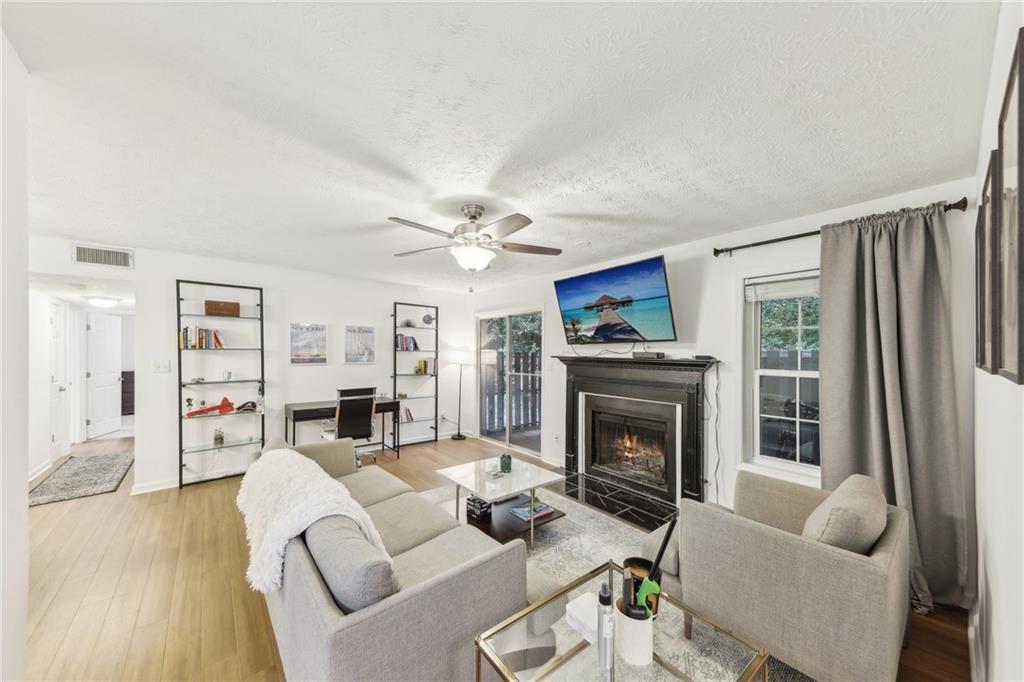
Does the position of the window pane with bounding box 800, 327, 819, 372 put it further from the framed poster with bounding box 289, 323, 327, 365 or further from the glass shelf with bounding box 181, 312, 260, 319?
the glass shelf with bounding box 181, 312, 260, 319

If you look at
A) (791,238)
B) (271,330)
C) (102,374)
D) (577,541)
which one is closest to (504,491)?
(577,541)

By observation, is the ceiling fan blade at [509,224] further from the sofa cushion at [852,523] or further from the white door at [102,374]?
the white door at [102,374]

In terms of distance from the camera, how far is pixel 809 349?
9.36 feet

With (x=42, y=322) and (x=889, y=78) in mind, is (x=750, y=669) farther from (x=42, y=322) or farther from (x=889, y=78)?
(x=42, y=322)

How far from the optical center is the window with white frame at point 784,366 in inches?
112

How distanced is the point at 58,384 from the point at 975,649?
26.6 feet

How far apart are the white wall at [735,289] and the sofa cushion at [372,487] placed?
2.47 m

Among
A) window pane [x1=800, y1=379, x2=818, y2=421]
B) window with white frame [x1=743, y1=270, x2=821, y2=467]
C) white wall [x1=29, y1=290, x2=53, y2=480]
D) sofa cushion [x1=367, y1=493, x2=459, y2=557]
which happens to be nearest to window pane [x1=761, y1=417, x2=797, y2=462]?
window with white frame [x1=743, y1=270, x2=821, y2=467]

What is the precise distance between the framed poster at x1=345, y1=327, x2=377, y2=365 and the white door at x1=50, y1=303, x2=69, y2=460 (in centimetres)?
326

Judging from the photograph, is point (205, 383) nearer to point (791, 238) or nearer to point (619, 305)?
point (619, 305)

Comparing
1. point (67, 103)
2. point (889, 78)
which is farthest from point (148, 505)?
point (889, 78)

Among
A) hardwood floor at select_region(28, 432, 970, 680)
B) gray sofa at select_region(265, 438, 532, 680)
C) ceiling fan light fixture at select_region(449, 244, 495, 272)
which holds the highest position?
ceiling fan light fixture at select_region(449, 244, 495, 272)

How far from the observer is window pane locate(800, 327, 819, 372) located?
9.25 feet

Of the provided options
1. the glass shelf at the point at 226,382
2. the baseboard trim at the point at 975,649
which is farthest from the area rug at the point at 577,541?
the glass shelf at the point at 226,382
